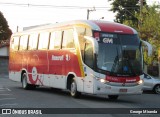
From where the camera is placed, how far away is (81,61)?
1928 centimetres

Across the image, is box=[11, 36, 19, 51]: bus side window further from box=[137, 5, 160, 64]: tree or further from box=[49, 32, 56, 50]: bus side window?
box=[137, 5, 160, 64]: tree

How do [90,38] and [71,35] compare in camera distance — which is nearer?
[90,38]

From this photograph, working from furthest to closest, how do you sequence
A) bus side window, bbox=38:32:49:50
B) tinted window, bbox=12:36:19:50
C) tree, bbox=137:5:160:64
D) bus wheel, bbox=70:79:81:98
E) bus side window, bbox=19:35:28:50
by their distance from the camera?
tree, bbox=137:5:160:64, tinted window, bbox=12:36:19:50, bus side window, bbox=19:35:28:50, bus side window, bbox=38:32:49:50, bus wheel, bbox=70:79:81:98

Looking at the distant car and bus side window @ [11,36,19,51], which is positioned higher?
bus side window @ [11,36,19,51]

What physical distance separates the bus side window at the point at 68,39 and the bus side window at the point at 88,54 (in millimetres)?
1279

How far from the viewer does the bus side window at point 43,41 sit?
23.7 metres

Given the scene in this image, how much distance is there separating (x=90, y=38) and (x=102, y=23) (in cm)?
157

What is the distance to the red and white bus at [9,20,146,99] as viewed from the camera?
60.6 feet

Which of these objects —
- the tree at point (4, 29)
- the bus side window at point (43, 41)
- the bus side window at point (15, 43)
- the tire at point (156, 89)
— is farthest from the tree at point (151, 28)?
the tree at point (4, 29)

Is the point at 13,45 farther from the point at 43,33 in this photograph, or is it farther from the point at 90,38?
the point at 90,38

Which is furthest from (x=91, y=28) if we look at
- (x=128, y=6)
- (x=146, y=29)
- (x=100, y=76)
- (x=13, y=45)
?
(x=128, y=6)

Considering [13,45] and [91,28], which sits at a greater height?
[91,28]

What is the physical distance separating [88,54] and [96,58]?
0.60m

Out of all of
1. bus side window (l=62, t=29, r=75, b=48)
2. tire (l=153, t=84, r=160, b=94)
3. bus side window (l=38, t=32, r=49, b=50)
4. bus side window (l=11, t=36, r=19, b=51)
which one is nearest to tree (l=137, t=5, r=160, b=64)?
tire (l=153, t=84, r=160, b=94)
